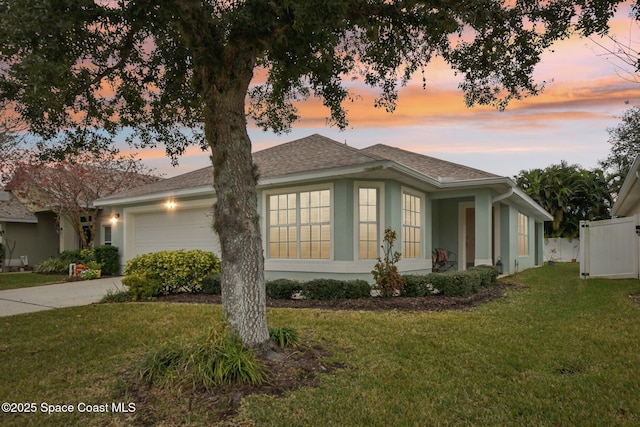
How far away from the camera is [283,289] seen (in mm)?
8859

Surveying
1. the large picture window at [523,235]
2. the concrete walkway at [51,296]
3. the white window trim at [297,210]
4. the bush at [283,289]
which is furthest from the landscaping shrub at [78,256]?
the large picture window at [523,235]

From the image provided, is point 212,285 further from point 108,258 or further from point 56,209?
point 56,209

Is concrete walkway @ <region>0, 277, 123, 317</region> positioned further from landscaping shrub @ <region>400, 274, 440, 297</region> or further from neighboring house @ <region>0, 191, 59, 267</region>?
neighboring house @ <region>0, 191, 59, 267</region>

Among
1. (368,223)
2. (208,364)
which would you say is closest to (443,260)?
(368,223)

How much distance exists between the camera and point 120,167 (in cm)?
1967

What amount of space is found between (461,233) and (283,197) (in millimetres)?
6835

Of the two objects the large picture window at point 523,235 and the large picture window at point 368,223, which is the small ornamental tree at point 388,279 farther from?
the large picture window at point 523,235

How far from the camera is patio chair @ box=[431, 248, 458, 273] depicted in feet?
44.5

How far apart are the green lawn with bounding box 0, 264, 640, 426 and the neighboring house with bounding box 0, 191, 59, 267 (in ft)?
47.7

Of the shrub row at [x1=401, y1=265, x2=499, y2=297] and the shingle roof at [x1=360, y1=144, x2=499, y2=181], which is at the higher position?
the shingle roof at [x1=360, y1=144, x2=499, y2=181]

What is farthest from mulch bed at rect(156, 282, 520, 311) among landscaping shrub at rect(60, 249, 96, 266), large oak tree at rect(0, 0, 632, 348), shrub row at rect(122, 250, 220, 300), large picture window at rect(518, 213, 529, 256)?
large picture window at rect(518, 213, 529, 256)

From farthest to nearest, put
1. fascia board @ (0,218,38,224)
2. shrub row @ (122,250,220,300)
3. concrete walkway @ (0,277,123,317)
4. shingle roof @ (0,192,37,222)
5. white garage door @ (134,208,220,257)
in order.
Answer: shingle roof @ (0,192,37,222), fascia board @ (0,218,38,224), white garage door @ (134,208,220,257), shrub row @ (122,250,220,300), concrete walkway @ (0,277,123,317)

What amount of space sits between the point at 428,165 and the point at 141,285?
944cm

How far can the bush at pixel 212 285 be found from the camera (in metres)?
9.71
